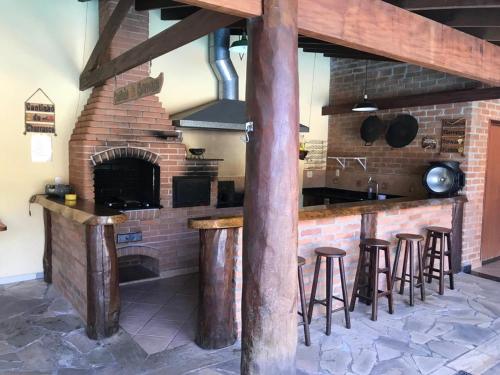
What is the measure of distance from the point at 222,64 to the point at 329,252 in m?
3.04

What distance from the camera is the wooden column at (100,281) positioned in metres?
3.05

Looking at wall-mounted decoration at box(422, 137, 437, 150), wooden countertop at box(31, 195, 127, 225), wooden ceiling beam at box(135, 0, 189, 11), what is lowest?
wooden countertop at box(31, 195, 127, 225)

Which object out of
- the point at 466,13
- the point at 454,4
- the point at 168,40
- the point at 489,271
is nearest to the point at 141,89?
the point at 168,40

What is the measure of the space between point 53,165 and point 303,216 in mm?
2872

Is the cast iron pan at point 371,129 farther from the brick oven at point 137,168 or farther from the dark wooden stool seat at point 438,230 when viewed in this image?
the brick oven at point 137,168

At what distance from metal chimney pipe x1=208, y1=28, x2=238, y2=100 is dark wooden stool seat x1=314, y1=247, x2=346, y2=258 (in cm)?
276

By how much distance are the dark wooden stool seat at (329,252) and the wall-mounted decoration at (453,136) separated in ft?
8.31

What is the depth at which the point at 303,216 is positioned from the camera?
10.7 ft

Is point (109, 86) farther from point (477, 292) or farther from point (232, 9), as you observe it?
point (477, 292)

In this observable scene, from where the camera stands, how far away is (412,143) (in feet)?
17.6

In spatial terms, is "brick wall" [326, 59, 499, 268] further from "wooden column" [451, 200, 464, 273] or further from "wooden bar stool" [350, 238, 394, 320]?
"wooden bar stool" [350, 238, 394, 320]

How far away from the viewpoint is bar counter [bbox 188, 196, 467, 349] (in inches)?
114

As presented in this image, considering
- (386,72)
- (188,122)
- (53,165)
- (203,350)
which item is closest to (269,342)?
(203,350)

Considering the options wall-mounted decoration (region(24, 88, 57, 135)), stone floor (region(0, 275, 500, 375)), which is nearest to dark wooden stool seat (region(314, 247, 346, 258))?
stone floor (region(0, 275, 500, 375))
